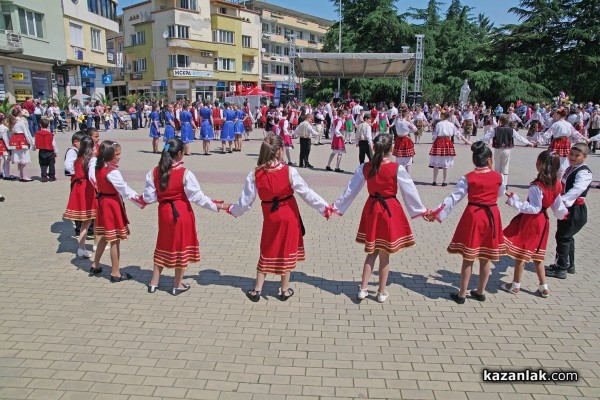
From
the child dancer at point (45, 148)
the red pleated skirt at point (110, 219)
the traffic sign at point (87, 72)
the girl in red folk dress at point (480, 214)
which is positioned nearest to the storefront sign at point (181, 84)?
the traffic sign at point (87, 72)

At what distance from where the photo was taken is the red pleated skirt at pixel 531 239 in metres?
4.99

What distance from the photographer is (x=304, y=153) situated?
1401cm

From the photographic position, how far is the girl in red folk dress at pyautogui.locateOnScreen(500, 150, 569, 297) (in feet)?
16.1

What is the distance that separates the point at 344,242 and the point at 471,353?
3.28 meters

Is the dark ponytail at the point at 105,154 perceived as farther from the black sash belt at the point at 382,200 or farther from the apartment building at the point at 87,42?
the apartment building at the point at 87,42

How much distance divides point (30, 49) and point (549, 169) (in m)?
31.1

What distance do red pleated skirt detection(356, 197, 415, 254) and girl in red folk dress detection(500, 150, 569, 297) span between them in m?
1.18

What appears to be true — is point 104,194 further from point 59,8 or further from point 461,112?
point 59,8

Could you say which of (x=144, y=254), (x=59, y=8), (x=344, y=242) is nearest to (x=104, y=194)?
(x=144, y=254)

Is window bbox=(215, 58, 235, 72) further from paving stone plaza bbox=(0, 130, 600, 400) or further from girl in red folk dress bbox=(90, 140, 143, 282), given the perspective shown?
girl in red folk dress bbox=(90, 140, 143, 282)

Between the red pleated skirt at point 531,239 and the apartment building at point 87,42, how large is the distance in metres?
33.7

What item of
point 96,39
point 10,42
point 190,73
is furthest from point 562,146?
point 190,73

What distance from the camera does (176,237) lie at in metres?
4.85

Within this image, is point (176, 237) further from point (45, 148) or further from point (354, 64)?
point (354, 64)
